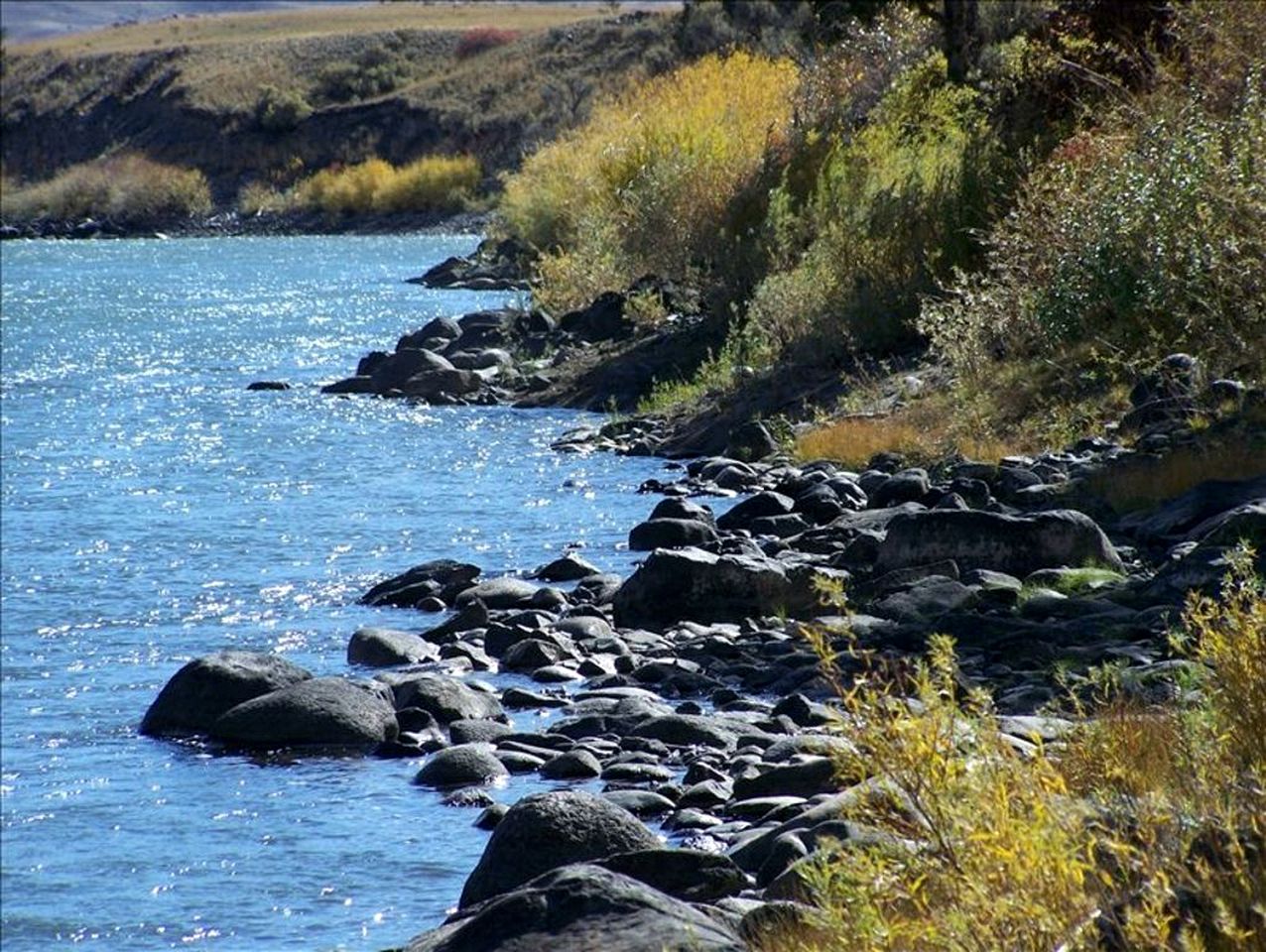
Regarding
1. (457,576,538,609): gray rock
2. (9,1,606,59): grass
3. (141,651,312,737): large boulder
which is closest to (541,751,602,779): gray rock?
(141,651,312,737): large boulder

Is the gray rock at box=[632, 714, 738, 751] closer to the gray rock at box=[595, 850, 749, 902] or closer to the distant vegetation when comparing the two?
the gray rock at box=[595, 850, 749, 902]

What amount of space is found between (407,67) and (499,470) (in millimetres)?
83849

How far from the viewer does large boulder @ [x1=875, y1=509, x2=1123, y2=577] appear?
12.4 metres

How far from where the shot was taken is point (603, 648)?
1244 centimetres

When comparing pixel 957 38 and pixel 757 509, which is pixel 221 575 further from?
pixel 957 38

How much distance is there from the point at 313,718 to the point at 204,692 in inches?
31.9

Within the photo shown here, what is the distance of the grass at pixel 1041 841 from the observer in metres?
3.92

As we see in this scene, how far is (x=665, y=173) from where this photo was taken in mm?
28844

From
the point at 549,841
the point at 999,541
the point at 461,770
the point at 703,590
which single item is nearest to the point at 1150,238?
the point at 999,541

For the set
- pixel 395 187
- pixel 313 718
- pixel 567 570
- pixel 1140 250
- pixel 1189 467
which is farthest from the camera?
pixel 395 187

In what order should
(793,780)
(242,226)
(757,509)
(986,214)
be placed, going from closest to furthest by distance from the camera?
(793,780) → (757,509) → (986,214) → (242,226)

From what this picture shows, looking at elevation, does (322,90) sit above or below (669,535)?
below

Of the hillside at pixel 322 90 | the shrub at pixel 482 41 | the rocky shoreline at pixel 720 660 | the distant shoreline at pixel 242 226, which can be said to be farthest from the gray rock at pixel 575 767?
the shrub at pixel 482 41

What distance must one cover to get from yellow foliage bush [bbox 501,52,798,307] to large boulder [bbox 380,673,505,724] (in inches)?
641
